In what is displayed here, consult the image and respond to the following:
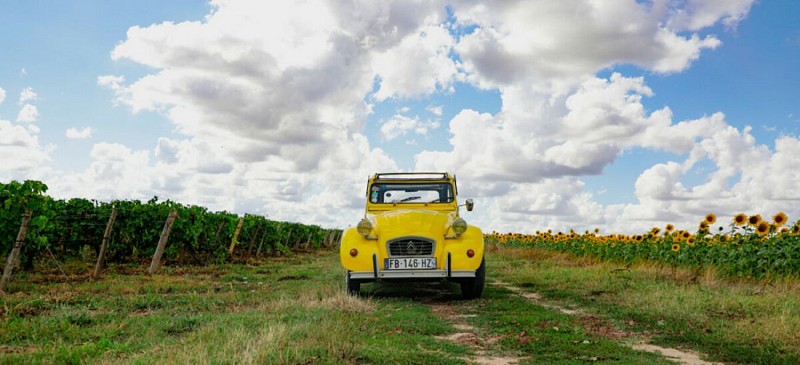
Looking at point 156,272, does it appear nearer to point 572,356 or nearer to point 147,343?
point 147,343

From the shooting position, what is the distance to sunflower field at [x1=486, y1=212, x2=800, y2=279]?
11.3 meters

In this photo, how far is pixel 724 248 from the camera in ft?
41.4

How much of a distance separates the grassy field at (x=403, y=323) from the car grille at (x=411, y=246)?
89 centimetres

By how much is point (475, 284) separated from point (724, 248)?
6034 mm

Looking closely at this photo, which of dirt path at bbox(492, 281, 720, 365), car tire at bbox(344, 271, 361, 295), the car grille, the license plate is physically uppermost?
the car grille

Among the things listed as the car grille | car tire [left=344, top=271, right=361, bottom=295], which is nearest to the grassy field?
car tire [left=344, top=271, right=361, bottom=295]

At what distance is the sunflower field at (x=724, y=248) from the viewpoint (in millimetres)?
11281

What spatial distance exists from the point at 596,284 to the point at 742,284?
2.61 metres

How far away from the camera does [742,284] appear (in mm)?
10844

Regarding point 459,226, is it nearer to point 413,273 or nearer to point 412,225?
point 412,225

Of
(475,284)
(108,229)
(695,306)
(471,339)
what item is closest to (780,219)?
(695,306)

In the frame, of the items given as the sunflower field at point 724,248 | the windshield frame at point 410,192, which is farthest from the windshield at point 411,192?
the sunflower field at point 724,248

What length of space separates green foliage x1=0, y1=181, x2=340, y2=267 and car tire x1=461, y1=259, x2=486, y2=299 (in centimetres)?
969

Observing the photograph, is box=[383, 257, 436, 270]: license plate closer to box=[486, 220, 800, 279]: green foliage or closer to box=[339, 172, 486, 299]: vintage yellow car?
box=[339, 172, 486, 299]: vintage yellow car
